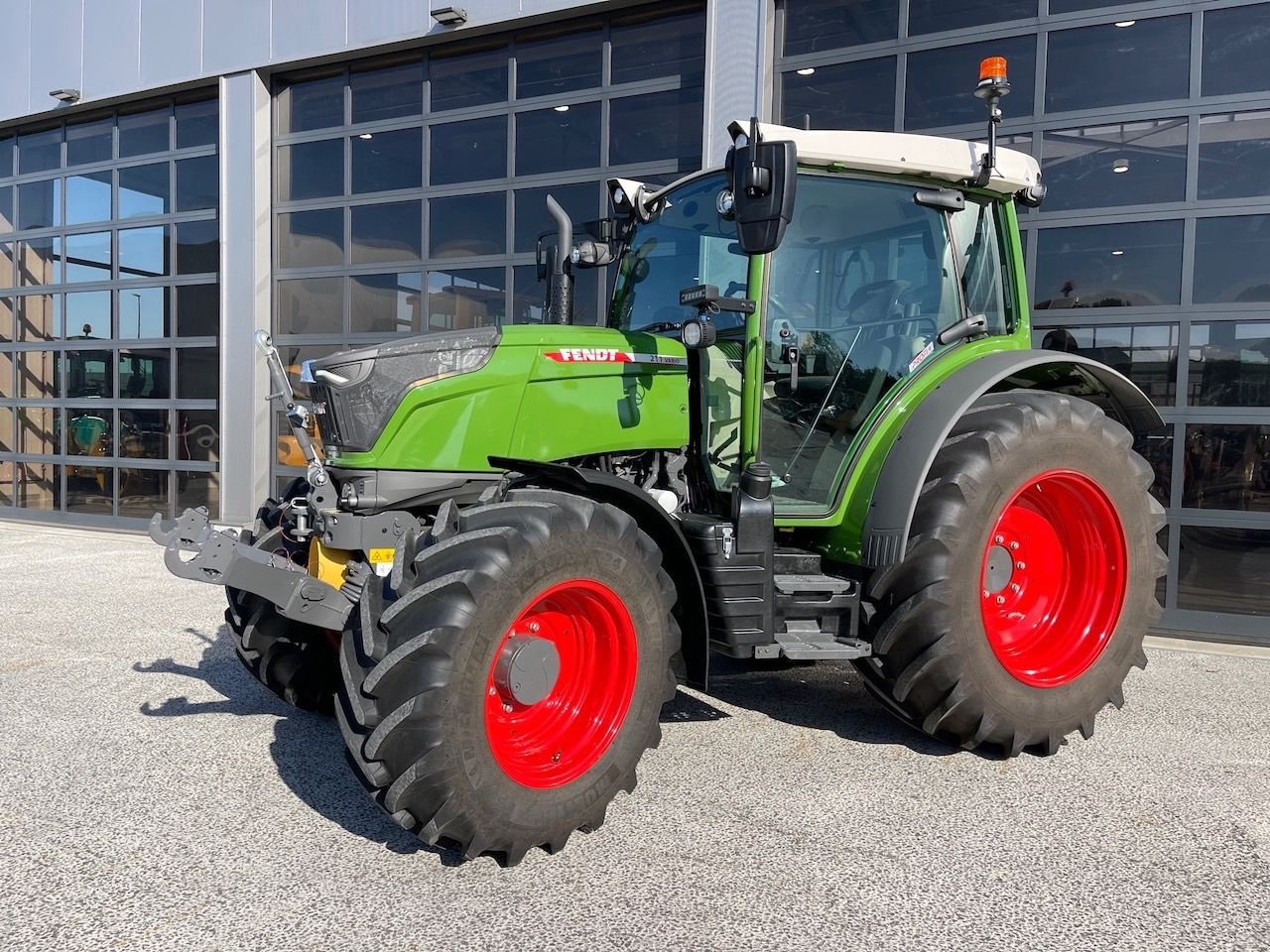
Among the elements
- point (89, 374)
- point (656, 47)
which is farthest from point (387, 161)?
point (89, 374)

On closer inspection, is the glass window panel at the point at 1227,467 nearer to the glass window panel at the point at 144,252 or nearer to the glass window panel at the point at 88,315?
the glass window panel at the point at 144,252

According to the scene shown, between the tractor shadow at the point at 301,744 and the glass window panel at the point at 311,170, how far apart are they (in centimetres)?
557

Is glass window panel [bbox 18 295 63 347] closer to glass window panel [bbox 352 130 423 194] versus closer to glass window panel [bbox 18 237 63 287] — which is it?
glass window panel [bbox 18 237 63 287]

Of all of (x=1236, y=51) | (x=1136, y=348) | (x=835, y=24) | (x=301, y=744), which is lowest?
(x=301, y=744)

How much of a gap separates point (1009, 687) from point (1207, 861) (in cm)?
82

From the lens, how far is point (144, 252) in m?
10.3

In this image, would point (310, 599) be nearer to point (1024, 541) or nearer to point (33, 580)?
point (1024, 541)

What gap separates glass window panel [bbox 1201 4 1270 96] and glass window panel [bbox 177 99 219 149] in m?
8.84

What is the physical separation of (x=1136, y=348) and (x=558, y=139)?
481 cm

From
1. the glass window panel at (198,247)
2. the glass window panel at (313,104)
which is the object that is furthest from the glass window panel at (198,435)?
the glass window panel at (313,104)

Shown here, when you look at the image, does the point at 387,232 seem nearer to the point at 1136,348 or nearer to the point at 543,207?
the point at 543,207

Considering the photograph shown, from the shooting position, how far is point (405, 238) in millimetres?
8789

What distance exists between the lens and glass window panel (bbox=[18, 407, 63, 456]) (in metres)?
11.1

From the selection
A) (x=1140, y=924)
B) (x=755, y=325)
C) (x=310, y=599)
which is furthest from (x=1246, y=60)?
(x=310, y=599)
